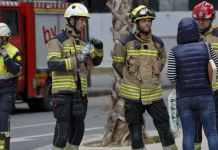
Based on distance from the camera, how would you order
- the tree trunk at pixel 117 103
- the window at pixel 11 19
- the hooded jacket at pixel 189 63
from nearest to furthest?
the hooded jacket at pixel 189 63 < the tree trunk at pixel 117 103 < the window at pixel 11 19

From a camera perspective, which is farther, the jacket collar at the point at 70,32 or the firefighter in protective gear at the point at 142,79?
the jacket collar at the point at 70,32

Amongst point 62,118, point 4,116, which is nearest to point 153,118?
point 62,118

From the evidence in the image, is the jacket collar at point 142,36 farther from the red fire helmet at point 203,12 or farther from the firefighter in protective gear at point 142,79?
the red fire helmet at point 203,12

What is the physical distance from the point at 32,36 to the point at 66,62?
8748 mm

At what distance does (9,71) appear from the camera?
881 centimetres

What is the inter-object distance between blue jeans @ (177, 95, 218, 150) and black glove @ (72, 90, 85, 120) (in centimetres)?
117

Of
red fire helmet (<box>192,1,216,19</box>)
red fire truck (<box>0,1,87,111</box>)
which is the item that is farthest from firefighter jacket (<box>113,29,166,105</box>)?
red fire truck (<box>0,1,87,111</box>)

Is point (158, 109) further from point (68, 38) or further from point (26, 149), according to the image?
point (26, 149)

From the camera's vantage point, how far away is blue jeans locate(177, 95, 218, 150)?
23.0ft

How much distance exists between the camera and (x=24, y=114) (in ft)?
53.7

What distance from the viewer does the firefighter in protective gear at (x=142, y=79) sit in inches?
294

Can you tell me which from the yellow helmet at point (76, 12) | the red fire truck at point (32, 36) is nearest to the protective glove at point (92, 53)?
the yellow helmet at point (76, 12)

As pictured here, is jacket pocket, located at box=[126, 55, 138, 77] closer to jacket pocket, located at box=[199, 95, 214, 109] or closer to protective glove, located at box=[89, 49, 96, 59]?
protective glove, located at box=[89, 49, 96, 59]

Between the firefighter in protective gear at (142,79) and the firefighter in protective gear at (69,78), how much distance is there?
1.56ft
